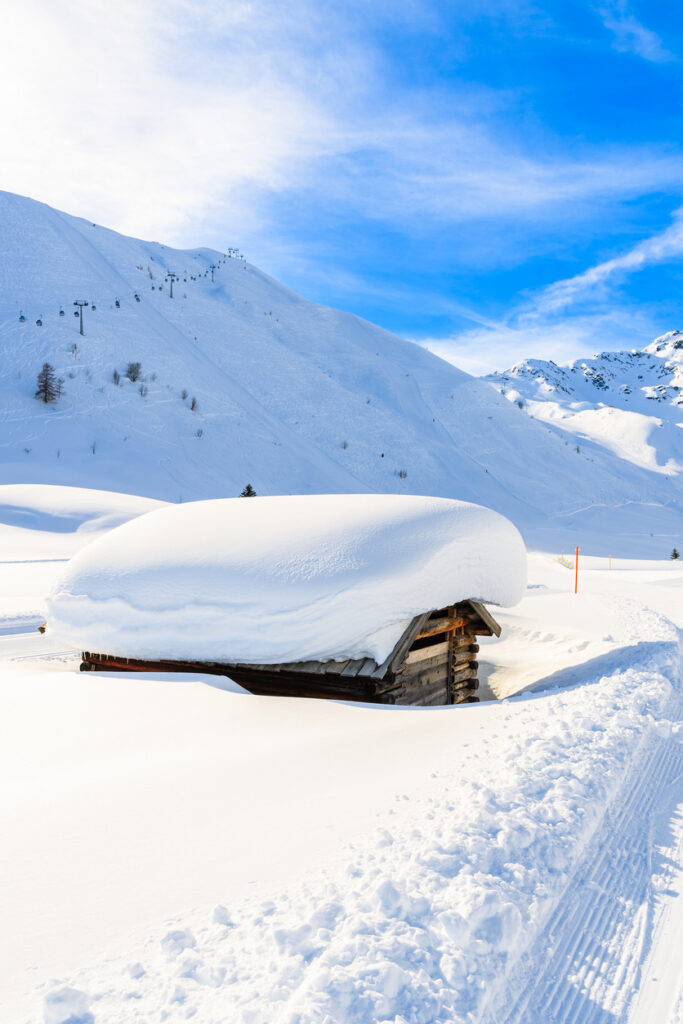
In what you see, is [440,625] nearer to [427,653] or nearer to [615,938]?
[427,653]

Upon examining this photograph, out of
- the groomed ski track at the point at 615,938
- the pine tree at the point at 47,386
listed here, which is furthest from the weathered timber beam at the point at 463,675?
the pine tree at the point at 47,386

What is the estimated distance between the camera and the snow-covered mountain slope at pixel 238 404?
3312 cm

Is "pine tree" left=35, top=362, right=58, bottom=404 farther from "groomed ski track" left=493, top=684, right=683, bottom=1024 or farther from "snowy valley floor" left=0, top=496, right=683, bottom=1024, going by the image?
"groomed ski track" left=493, top=684, right=683, bottom=1024

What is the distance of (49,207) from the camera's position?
58.0m

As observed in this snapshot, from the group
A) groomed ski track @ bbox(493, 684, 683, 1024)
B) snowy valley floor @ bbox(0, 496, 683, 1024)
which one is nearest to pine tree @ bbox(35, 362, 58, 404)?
snowy valley floor @ bbox(0, 496, 683, 1024)

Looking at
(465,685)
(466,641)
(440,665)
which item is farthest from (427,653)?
(465,685)

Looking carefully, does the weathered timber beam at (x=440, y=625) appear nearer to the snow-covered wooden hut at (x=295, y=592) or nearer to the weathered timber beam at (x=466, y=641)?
Answer: the snow-covered wooden hut at (x=295, y=592)

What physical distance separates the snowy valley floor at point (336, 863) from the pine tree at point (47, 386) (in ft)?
107

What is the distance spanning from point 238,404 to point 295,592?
3845 centimetres

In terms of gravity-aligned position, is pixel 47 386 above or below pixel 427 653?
above

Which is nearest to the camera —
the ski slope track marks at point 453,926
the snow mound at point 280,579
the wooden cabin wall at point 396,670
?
the ski slope track marks at point 453,926

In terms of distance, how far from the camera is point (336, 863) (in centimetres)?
267

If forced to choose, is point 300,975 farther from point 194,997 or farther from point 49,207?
point 49,207

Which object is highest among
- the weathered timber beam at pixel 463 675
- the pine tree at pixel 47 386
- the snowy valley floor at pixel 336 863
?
the pine tree at pixel 47 386
